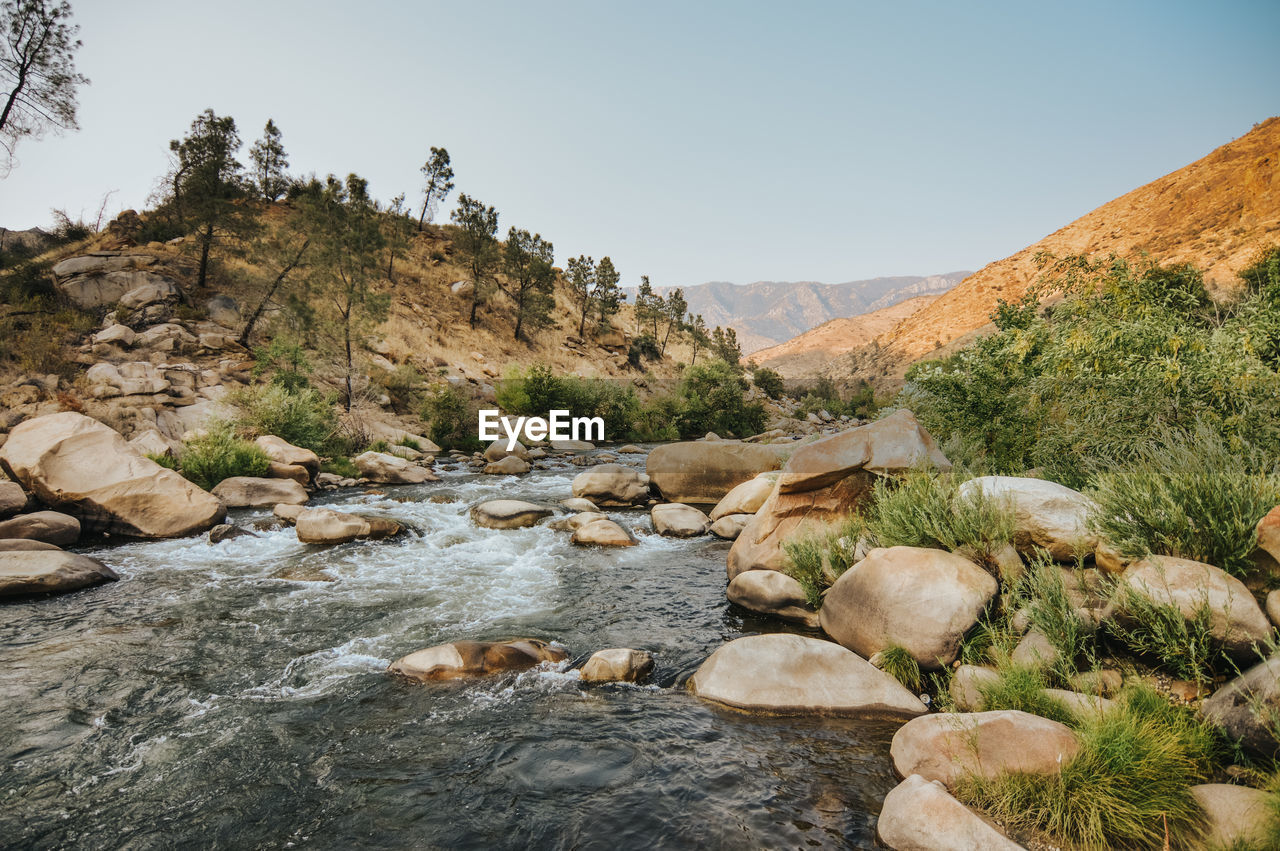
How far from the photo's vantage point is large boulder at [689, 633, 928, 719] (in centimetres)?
547

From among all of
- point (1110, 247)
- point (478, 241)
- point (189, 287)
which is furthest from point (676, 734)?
point (1110, 247)

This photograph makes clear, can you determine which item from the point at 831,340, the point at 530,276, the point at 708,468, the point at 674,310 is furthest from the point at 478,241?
the point at 831,340

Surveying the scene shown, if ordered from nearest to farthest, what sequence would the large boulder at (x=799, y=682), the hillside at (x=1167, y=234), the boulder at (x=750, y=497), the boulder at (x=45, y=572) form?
the large boulder at (x=799, y=682), the boulder at (x=45, y=572), the boulder at (x=750, y=497), the hillside at (x=1167, y=234)

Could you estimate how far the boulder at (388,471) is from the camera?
19.2m

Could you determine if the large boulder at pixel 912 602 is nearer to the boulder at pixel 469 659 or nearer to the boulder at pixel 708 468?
the boulder at pixel 469 659

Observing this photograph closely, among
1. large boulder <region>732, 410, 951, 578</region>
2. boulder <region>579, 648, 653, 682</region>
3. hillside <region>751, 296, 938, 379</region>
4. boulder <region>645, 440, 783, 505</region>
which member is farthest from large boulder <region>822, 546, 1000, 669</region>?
hillside <region>751, 296, 938, 379</region>

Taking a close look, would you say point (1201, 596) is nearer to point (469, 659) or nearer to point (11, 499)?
point (469, 659)

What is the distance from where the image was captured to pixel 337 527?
38.7ft

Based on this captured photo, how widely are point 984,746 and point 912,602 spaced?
201 centimetres

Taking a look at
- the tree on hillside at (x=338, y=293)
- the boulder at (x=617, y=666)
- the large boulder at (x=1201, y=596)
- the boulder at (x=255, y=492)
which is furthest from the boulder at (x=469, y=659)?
the tree on hillside at (x=338, y=293)

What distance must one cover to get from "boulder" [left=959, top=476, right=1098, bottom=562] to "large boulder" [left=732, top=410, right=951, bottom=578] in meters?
1.85

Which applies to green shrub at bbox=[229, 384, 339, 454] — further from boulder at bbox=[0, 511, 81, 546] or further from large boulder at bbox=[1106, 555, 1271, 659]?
large boulder at bbox=[1106, 555, 1271, 659]

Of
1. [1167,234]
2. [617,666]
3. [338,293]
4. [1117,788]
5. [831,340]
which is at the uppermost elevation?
[1167,234]

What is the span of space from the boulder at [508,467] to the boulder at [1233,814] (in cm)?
1986
